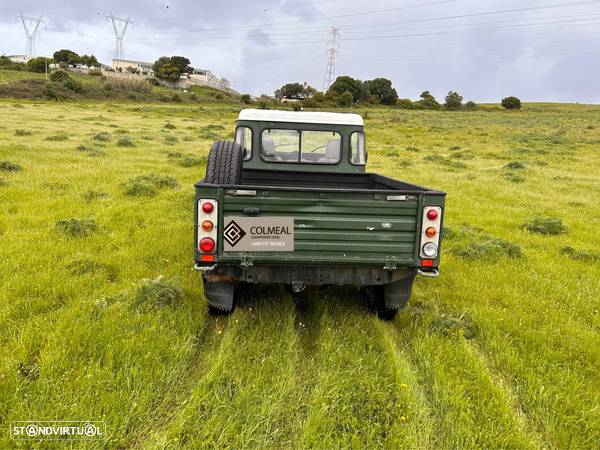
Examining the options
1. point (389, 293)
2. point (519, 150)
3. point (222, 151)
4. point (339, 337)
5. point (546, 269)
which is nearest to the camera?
point (339, 337)

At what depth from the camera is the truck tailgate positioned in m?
3.50

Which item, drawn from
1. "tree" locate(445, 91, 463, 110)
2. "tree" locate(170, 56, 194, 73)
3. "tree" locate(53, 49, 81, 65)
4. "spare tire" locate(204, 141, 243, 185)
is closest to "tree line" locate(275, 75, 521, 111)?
"tree" locate(445, 91, 463, 110)

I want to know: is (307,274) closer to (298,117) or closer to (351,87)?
(298,117)

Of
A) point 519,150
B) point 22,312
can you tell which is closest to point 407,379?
point 22,312

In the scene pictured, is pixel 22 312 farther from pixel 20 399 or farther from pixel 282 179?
pixel 282 179

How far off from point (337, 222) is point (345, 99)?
62.3m

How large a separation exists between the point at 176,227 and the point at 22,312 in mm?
3330

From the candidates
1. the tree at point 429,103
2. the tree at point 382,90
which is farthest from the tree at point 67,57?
the tree at point 429,103

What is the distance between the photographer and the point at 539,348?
12.7 ft

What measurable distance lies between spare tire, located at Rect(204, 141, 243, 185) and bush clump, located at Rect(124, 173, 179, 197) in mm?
5378

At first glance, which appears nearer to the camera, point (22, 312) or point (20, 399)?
point (20, 399)

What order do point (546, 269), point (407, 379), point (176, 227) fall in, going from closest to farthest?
point (407, 379) → point (546, 269) → point (176, 227)

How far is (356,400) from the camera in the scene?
9.96 feet

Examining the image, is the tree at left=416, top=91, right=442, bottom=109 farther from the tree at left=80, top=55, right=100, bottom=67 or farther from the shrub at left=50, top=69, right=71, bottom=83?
the tree at left=80, top=55, right=100, bottom=67
